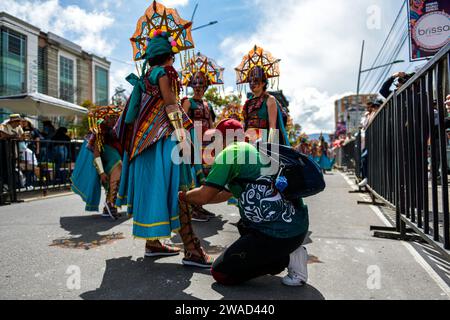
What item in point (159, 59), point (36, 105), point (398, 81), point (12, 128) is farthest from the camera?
point (36, 105)

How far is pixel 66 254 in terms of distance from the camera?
10.8 ft

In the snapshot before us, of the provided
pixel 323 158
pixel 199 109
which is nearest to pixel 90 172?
pixel 199 109

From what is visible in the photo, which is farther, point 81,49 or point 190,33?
point 81,49

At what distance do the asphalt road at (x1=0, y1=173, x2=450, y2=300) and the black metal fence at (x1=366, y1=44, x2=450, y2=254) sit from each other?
398mm

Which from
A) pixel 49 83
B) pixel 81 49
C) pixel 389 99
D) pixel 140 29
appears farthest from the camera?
pixel 81 49

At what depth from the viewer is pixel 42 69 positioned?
36.7m

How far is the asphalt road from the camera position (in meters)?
Answer: 2.38

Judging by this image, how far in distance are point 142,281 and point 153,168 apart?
915mm

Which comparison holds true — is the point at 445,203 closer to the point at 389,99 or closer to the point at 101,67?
the point at 389,99

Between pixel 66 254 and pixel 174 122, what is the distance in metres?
1.68

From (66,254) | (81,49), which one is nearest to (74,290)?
(66,254)

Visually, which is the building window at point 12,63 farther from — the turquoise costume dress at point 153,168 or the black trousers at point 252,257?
the black trousers at point 252,257

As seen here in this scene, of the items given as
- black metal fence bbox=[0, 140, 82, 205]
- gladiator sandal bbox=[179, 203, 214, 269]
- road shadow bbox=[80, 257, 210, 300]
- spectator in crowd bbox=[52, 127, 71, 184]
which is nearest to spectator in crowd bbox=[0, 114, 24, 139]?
black metal fence bbox=[0, 140, 82, 205]

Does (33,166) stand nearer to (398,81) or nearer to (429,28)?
(398,81)
